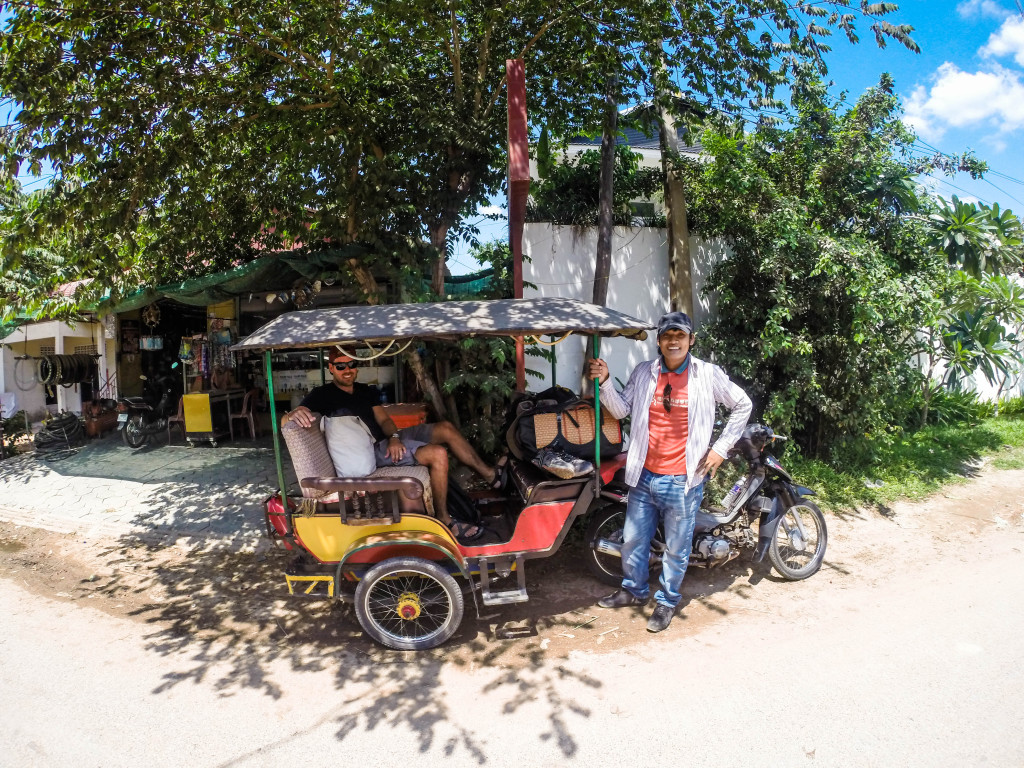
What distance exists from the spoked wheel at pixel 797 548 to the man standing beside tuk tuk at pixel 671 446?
0.95 m

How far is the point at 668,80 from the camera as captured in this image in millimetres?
6320

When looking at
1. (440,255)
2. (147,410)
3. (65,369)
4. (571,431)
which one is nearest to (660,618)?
(571,431)

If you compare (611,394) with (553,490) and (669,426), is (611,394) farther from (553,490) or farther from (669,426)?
(553,490)

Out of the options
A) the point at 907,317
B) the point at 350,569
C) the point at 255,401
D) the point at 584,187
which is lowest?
the point at 350,569

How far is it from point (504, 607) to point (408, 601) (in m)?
0.82

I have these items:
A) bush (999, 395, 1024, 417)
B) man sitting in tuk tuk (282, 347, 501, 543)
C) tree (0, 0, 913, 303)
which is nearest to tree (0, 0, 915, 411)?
tree (0, 0, 913, 303)

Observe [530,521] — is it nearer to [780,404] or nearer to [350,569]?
[350,569]

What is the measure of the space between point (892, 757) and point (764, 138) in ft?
20.3

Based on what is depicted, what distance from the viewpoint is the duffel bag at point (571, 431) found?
4.11 m

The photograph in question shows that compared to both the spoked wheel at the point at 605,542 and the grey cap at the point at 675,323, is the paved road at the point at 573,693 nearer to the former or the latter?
the spoked wheel at the point at 605,542

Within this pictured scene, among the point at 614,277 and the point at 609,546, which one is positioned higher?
the point at 614,277

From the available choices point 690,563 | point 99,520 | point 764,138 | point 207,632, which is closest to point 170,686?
point 207,632

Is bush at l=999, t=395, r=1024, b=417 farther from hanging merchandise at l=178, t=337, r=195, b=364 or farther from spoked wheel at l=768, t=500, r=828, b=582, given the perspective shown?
hanging merchandise at l=178, t=337, r=195, b=364

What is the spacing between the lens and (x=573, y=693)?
3098 millimetres
